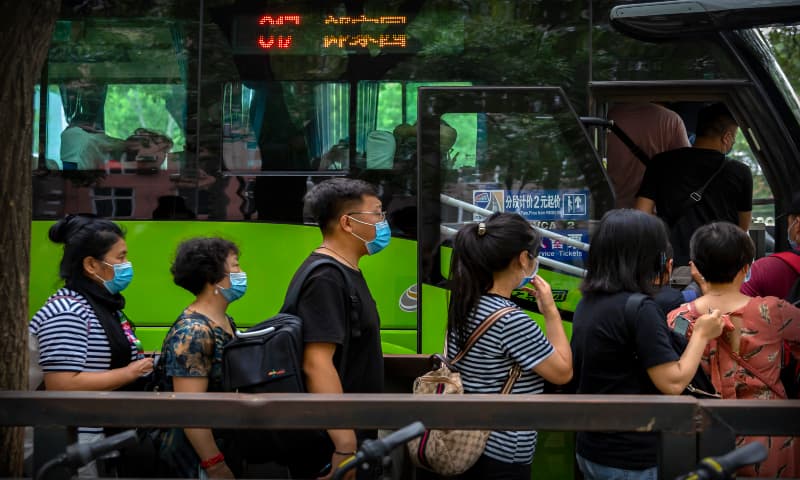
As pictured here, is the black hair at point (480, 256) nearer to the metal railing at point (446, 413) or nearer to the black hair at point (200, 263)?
the metal railing at point (446, 413)

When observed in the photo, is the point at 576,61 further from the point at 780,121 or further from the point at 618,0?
the point at 780,121

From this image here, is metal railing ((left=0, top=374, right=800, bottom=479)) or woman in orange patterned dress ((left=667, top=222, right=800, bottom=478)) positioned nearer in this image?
metal railing ((left=0, top=374, right=800, bottom=479))

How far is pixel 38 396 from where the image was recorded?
138 inches

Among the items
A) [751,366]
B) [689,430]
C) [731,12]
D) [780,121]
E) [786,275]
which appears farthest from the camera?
[780,121]

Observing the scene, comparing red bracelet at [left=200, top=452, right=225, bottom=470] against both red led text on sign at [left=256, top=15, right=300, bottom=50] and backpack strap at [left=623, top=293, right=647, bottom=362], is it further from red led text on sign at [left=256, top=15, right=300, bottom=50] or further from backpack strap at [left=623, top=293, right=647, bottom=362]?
red led text on sign at [left=256, top=15, right=300, bottom=50]

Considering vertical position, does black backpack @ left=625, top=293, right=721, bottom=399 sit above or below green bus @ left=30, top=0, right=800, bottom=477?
below

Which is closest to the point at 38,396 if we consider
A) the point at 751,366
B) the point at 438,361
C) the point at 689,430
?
the point at 438,361

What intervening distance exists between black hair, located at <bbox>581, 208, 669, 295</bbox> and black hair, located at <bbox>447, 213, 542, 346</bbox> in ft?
0.84

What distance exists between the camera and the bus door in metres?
6.21

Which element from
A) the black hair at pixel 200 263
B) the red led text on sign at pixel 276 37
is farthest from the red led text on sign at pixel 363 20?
the black hair at pixel 200 263

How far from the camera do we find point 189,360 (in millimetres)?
3936

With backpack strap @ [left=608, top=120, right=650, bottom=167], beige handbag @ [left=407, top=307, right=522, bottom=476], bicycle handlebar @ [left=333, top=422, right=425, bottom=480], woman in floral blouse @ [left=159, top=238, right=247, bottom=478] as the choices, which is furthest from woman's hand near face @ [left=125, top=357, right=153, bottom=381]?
backpack strap @ [left=608, top=120, right=650, bottom=167]

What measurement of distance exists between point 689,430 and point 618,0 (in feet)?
12.0

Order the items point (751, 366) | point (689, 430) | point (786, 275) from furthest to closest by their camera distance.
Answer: point (786, 275), point (751, 366), point (689, 430)
